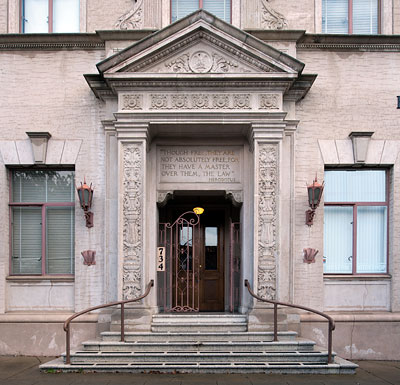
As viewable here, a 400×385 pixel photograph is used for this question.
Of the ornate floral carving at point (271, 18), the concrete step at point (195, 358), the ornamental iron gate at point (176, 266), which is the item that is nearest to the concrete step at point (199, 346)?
the concrete step at point (195, 358)

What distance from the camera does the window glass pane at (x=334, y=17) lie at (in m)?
9.39

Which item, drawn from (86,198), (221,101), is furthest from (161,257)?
(221,101)

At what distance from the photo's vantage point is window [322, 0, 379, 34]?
30.8 ft

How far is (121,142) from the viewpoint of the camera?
844cm

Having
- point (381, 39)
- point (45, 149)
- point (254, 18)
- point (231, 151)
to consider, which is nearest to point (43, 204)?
point (45, 149)

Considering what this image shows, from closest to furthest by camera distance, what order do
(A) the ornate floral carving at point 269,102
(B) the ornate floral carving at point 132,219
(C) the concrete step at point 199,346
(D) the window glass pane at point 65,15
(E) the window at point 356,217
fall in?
1. (C) the concrete step at point 199,346
2. (B) the ornate floral carving at point 132,219
3. (A) the ornate floral carving at point 269,102
4. (E) the window at point 356,217
5. (D) the window glass pane at point 65,15

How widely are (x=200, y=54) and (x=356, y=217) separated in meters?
4.92

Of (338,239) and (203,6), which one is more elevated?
(203,6)

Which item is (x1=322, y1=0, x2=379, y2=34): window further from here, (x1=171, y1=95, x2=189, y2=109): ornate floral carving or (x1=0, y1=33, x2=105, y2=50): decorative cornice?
(x1=0, y1=33, x2=105, y2=50): decorative cornice

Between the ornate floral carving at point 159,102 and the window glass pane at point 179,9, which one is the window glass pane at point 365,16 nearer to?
the window glass pane at point 179,9

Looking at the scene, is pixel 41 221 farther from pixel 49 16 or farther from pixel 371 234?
pixel 371 234

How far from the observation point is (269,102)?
8.45 meters

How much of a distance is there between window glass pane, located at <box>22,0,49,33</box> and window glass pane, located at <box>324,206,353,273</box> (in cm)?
777

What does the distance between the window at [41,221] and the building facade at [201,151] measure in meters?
0.03
